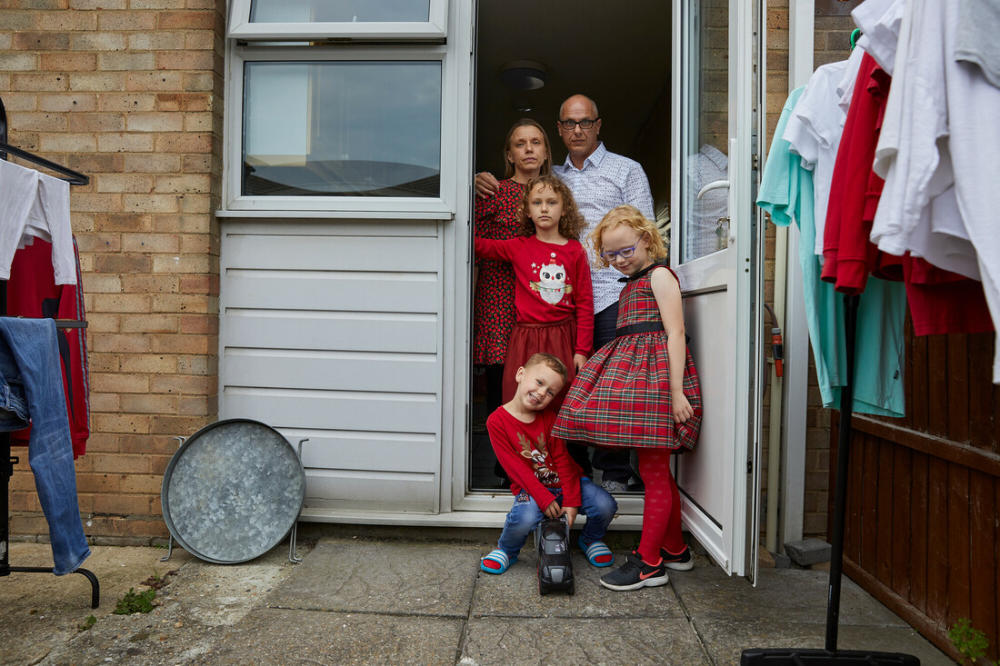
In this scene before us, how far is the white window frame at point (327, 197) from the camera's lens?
3012 millimetres

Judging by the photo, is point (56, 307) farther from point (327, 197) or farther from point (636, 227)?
point (636, 227)

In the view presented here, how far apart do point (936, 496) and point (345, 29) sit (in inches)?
114

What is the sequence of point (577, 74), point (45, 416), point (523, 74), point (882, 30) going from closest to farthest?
point (882, 30) → point (45, 416) → point (523, 74) → point (577, 74)

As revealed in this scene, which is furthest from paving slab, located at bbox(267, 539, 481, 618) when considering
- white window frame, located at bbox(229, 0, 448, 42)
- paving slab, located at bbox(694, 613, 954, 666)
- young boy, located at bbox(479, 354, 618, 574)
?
white window frame, located at bbox(229, 0, 448, 42)

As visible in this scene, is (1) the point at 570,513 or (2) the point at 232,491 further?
(2) the point at 232,491

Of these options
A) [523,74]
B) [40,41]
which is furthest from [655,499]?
[523,74]

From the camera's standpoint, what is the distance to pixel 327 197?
305 centimetres

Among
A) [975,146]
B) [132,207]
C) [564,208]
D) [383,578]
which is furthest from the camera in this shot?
[564,208]

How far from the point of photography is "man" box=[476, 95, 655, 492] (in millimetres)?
3102

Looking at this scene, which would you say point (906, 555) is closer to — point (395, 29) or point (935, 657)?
point (935, 657)

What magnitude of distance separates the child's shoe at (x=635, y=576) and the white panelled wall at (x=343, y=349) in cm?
86

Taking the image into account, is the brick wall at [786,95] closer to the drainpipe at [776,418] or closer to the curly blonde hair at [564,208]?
the drainpipe at [776,418]

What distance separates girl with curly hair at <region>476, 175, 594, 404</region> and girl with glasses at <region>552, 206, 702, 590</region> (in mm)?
320

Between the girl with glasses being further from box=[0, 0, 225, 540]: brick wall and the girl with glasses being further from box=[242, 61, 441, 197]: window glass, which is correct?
box=[0, 0, 225, 540]: brick wall
